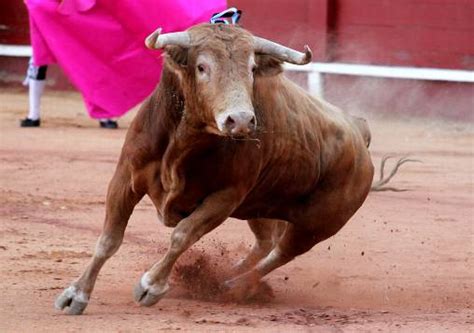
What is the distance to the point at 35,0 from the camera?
816 cm

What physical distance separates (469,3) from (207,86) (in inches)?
262

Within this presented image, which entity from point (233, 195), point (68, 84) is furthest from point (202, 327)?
point (68, 84)

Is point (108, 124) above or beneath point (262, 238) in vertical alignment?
beneath

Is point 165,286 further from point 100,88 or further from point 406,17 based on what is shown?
point 406,17

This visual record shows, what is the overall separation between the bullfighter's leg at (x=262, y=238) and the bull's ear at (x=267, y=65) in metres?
1.21

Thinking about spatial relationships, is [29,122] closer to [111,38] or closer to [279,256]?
[111,38]

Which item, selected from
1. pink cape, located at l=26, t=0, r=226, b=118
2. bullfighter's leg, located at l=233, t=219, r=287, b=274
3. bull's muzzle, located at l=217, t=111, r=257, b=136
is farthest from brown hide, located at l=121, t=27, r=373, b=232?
pink cape, located at l=26, t=0, r=226, b=118

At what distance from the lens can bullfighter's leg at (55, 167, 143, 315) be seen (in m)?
4.18

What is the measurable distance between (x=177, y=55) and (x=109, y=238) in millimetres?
709

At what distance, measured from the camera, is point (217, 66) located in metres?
3.89

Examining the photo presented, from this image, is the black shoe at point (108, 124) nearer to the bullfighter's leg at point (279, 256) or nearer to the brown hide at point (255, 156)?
the bullfighter's leg at point (279, 256)

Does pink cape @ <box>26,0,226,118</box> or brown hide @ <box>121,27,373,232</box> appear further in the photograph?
pink cape @ <box>26,0,226,118</box>

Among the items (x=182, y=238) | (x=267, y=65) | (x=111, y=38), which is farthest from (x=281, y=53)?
(x=111, y=38)

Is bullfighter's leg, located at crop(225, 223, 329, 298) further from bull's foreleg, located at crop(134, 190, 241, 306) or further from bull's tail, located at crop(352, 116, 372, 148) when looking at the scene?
bull's foreleg, located at crop(134, 190, 241, 306)
